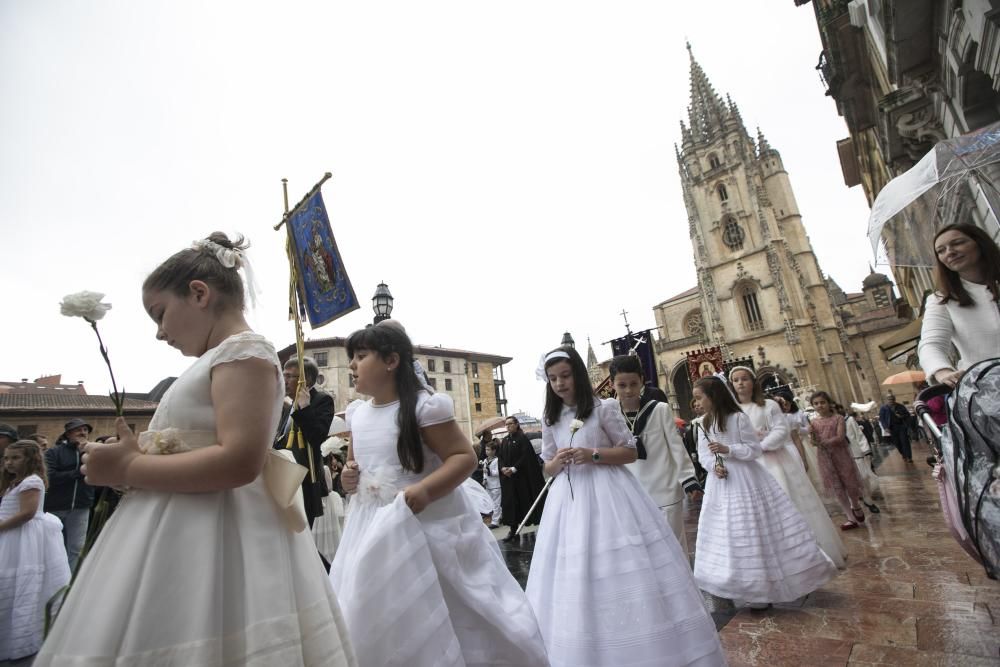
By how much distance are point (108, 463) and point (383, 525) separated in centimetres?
84

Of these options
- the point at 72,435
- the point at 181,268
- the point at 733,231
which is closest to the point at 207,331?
the point at 181,268

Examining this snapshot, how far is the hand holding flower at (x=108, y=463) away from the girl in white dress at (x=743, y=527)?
3873 mm

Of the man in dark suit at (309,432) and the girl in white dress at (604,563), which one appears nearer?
the girl in white dress at (604,563)

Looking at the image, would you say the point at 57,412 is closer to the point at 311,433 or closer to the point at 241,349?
the point at 311,433

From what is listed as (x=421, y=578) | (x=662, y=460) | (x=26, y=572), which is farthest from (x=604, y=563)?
(x=26, y=572)

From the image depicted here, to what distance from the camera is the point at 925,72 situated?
5.79 meters

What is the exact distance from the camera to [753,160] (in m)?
42.5

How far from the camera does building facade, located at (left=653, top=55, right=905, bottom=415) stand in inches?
1387

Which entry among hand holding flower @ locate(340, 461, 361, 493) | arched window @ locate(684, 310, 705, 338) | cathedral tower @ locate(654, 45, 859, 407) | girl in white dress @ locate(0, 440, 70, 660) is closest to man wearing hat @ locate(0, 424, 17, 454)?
girl in white dress @ locate(0, 440, 70, 660)

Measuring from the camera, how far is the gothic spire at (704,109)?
43812 millimetres

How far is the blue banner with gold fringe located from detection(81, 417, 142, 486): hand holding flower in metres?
2.82

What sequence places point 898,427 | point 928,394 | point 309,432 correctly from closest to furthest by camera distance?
point 928,394, point 309,432, point 898,427

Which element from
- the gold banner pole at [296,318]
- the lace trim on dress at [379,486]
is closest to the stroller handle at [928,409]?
the lace trim on dress at [379,486]

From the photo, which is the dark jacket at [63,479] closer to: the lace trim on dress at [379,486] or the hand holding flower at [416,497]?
the lace trim on dress at [379,486]
